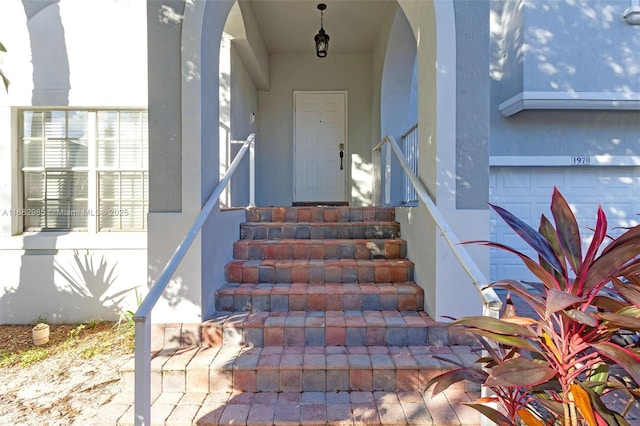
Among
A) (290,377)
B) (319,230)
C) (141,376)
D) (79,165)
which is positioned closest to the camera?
(141,376)

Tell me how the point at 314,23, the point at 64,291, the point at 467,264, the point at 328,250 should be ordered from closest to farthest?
the point at 467,264
the point at 328,250
the point at 64,291
the point at 314,23

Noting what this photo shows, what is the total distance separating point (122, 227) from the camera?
4.11 m

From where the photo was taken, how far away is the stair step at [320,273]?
2959 millimetres

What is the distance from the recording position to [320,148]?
604 centimetres

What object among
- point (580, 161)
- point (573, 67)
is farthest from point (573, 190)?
point (573, 67)

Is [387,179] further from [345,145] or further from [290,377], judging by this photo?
[290,377]

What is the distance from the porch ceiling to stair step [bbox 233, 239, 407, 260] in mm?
2985

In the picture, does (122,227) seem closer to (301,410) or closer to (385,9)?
(301,410)

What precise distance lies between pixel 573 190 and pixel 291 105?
14.0ft

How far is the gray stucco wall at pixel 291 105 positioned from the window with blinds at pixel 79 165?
84.7 inches

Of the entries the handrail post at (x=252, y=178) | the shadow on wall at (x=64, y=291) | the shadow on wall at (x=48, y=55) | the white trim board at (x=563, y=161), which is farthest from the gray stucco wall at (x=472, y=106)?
the shadow on wall at (x=48, y=55)

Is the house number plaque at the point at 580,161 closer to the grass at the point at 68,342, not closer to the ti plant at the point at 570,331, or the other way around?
the ti plant at the point at 570,331

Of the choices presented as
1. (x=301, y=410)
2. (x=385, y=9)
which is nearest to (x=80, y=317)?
(x=301, y=410)

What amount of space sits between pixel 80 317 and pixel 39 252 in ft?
2.81
